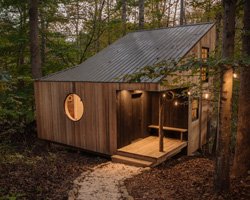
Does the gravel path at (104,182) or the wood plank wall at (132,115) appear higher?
the wood plank wall at (132,115)

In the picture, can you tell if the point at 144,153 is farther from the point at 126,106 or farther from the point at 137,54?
the point at 137,54

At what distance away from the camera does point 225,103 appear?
442cm

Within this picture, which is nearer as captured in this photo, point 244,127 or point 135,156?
point 244,127

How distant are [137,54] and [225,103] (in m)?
5.27

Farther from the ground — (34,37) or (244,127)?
(34,37)

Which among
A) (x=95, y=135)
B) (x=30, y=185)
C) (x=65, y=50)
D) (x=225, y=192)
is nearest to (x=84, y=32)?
(x=65, y=50)

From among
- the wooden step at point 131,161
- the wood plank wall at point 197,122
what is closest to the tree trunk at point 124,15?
the wood plank wall at point 197,122

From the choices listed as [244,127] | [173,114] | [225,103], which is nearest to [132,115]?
[173,114]

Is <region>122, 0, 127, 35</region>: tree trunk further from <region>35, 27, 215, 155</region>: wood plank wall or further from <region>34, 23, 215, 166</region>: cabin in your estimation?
<region>35, 27, 215, 155</region>: wood plank wall

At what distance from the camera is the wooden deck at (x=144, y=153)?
7.40 metres

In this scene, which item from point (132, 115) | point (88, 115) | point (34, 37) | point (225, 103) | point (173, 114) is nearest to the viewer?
point (225, 103)

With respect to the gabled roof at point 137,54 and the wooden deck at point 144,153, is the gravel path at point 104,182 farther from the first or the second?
the gabled roof at point 137,54

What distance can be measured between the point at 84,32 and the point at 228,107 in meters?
13.5

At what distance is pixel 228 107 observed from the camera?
14.5 ft
